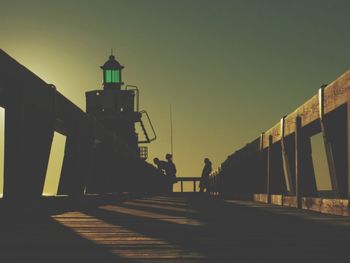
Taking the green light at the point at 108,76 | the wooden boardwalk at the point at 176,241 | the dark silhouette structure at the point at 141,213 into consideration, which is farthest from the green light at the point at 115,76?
the wooden boardwalk at the point at 176,241

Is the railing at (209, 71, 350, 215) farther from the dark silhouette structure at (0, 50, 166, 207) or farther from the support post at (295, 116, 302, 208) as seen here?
the dark silhouette structure at (0, 50, 166, 207)

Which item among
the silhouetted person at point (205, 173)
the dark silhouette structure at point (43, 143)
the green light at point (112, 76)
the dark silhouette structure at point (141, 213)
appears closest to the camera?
the dark silhouette structure at point (141, 213)

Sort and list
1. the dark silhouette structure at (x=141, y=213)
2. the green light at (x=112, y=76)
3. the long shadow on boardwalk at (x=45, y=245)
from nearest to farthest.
Answer: the long shadow on boardwalk at (x=45, y=245) → the dark silhouette structure at (x=141, y=213) → the green light at (x=112, y=76)

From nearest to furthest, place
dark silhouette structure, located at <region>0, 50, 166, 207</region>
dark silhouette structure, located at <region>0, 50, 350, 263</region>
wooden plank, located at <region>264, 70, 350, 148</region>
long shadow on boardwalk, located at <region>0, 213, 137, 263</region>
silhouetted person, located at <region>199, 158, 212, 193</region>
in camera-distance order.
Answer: long shadow on boardwalk, located at <region>0, 213, 137, 263</region> → dark silhouette structure, located at <region>0, 50, 350, 263</region> → dark silhouette structure, located at <region>0, 50, 166, 207</region> → wooden plank, located at <region>264, 70, 350, 148</region> → silhouetted person, located at <region>199, 158, 212, 193</region>

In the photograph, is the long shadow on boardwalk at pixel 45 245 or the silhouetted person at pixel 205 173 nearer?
the long shadow on boardwalk at pixel 45 245

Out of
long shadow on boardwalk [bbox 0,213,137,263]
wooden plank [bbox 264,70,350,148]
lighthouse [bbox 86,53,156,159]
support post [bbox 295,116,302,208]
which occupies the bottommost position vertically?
long shadow on boardwalk [bbox 0,213,137,263]

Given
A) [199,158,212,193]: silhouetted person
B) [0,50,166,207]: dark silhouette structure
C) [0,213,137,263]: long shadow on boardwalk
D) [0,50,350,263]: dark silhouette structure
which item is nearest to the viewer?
[0,213,137,263]: long shadow on boardwalk

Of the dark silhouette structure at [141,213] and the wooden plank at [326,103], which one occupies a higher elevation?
the wooden plank at [326,103]

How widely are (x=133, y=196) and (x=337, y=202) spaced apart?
33.7 ft

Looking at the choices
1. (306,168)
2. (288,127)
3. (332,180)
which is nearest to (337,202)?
(332,180)

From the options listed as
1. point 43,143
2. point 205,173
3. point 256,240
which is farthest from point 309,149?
point 205,173

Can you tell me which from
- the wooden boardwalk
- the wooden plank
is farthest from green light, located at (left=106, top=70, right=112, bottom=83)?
the wooden boardwalk

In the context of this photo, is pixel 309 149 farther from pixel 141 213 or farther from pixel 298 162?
pixel 141 213

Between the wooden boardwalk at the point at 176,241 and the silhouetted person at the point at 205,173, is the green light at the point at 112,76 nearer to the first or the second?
the silhouetted person at the point at 205,173
